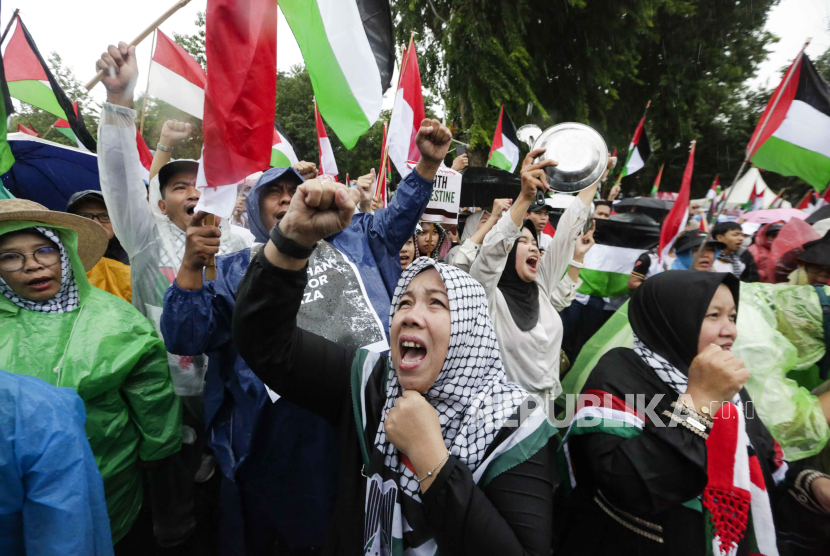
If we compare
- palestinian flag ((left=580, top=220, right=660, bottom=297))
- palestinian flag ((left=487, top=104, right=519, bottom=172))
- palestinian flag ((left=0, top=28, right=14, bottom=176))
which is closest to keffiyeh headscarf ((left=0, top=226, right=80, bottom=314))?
palestinian flag ((left=0, top=28, right=14, bottom=176))

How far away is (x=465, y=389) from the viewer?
1.43 m

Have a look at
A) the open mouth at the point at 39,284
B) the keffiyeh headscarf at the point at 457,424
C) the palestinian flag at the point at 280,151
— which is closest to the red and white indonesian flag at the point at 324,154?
the palestinian flag at the point at 280,151

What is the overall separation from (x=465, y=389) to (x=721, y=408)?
2.66 feet

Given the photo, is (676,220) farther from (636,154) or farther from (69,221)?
(636,154)

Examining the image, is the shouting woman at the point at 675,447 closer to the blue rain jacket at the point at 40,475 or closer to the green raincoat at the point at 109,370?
the blue rain jacket at the point at 40,475

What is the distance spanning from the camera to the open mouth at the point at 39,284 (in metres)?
2.00

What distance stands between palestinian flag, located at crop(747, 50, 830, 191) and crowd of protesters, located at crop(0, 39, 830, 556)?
1.12 meters

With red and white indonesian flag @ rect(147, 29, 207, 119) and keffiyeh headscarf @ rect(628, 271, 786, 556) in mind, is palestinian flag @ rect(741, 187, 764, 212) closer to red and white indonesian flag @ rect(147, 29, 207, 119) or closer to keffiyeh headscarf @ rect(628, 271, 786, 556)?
keffiyeh headscarf @ rect(628, 271, 786, 556)

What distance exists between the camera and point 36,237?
2.04 meters

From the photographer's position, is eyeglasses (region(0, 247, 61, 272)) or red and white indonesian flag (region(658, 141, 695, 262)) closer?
eyeglasses (region(0, 247, 61, 272))

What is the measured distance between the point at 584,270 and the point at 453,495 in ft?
13.9

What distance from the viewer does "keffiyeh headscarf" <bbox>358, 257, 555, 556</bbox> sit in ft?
4.27

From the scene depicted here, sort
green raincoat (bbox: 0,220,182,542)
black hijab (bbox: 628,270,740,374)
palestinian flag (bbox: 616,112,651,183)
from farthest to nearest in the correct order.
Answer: palestinian flag (bbox: 616,112,651,183) → green raincoat (bbox: 0,220,182,542) → black hijab (bbox: 628,270,740,374)

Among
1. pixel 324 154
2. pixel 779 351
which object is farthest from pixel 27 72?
pixel 779 351
